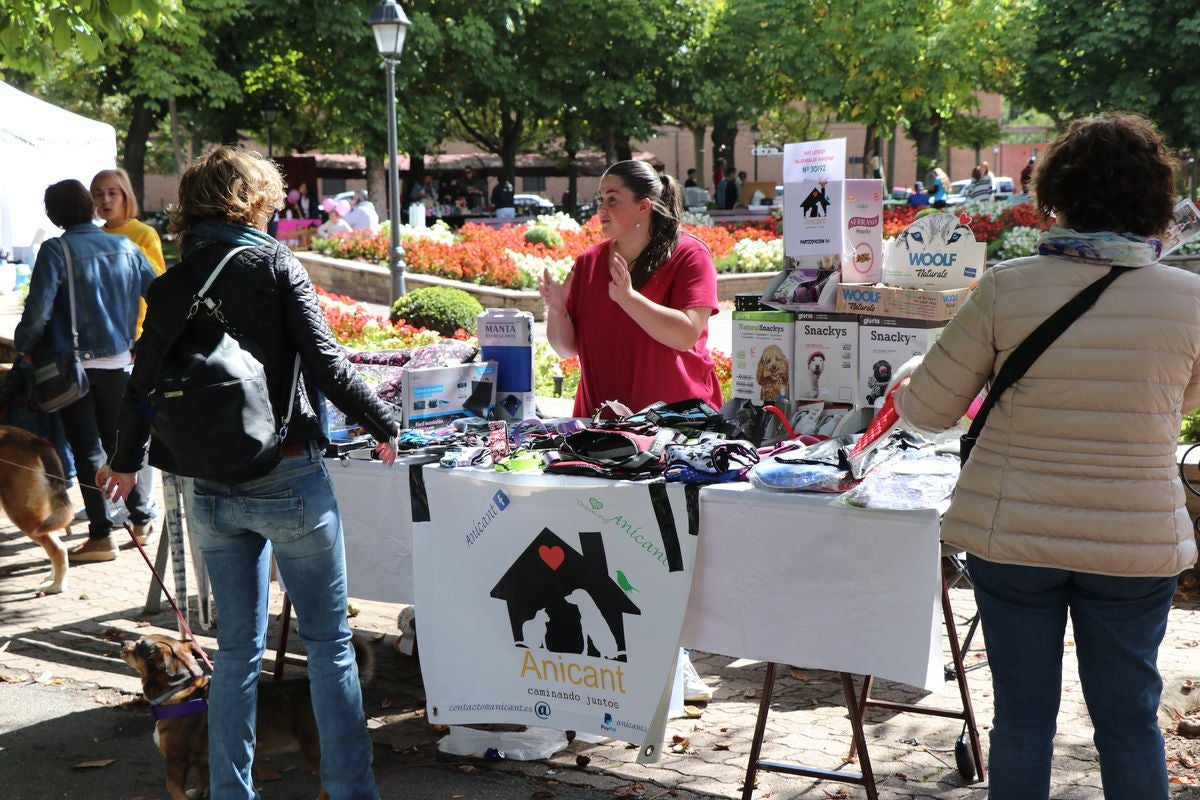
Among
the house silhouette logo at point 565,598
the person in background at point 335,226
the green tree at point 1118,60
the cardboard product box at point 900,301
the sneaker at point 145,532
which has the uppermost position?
the green tree at point 1118,60

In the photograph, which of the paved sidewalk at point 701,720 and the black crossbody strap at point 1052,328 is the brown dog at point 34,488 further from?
the black crossbody strap at point 1052,328

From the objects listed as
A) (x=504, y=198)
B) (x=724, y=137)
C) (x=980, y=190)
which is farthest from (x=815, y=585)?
(x=724, y=137)

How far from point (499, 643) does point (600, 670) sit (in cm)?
36

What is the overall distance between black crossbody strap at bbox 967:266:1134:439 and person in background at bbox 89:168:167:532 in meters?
5.21

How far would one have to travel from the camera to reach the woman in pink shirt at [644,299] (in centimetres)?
438

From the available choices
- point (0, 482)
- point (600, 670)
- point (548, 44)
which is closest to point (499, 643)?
point (600, 670)

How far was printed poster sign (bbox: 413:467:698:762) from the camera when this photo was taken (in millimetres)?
3699

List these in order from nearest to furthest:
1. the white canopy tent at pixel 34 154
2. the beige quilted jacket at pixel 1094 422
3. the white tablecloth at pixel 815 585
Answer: the beige quilted jacket at pixel 1094 422 → the white tablecloth at pixel 815 585 → the white canopy tent at pixel 34 154

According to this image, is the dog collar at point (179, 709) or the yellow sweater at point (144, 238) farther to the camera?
the yellow sweater at point (144, 238)

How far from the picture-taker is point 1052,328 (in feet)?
8.89

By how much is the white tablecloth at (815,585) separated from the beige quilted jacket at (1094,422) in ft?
1.91

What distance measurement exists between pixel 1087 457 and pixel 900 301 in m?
1.57

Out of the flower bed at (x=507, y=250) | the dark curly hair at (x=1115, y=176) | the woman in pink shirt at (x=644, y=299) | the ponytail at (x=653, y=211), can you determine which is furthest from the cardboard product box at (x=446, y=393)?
the flower bed at (x=507, y=250)

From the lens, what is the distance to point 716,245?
69.5 ft
